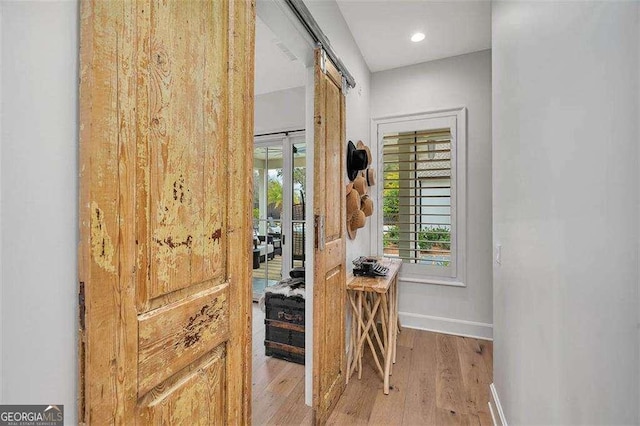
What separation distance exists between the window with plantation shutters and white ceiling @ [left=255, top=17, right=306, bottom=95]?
122 centimetres

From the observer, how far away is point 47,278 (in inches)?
24.0

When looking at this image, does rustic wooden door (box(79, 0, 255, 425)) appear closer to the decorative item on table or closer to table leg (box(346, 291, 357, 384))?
table leg (box(346, 291, 357, 384))

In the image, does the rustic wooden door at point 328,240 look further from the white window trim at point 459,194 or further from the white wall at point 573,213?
the white window trim at point 459,194

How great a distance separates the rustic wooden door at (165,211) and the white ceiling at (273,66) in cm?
180

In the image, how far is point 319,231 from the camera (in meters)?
1.84

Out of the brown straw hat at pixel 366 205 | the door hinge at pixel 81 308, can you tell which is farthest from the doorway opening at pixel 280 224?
the door hinge at pixel 81 308

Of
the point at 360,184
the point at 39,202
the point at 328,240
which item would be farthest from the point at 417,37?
the point at 39,202

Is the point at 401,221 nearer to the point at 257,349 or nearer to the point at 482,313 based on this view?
the point at 482,313

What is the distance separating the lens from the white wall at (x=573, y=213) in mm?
652

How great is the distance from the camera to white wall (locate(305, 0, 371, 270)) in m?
2.21

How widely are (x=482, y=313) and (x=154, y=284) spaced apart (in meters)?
3.33

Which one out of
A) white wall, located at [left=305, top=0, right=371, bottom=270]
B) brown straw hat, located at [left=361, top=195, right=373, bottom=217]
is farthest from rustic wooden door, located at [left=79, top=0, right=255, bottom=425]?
brown straw hat, located at [left=361, top=195, right=373, bottom=217]

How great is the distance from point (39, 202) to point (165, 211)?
269mm

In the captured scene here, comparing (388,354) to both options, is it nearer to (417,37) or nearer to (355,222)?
(355,222)
